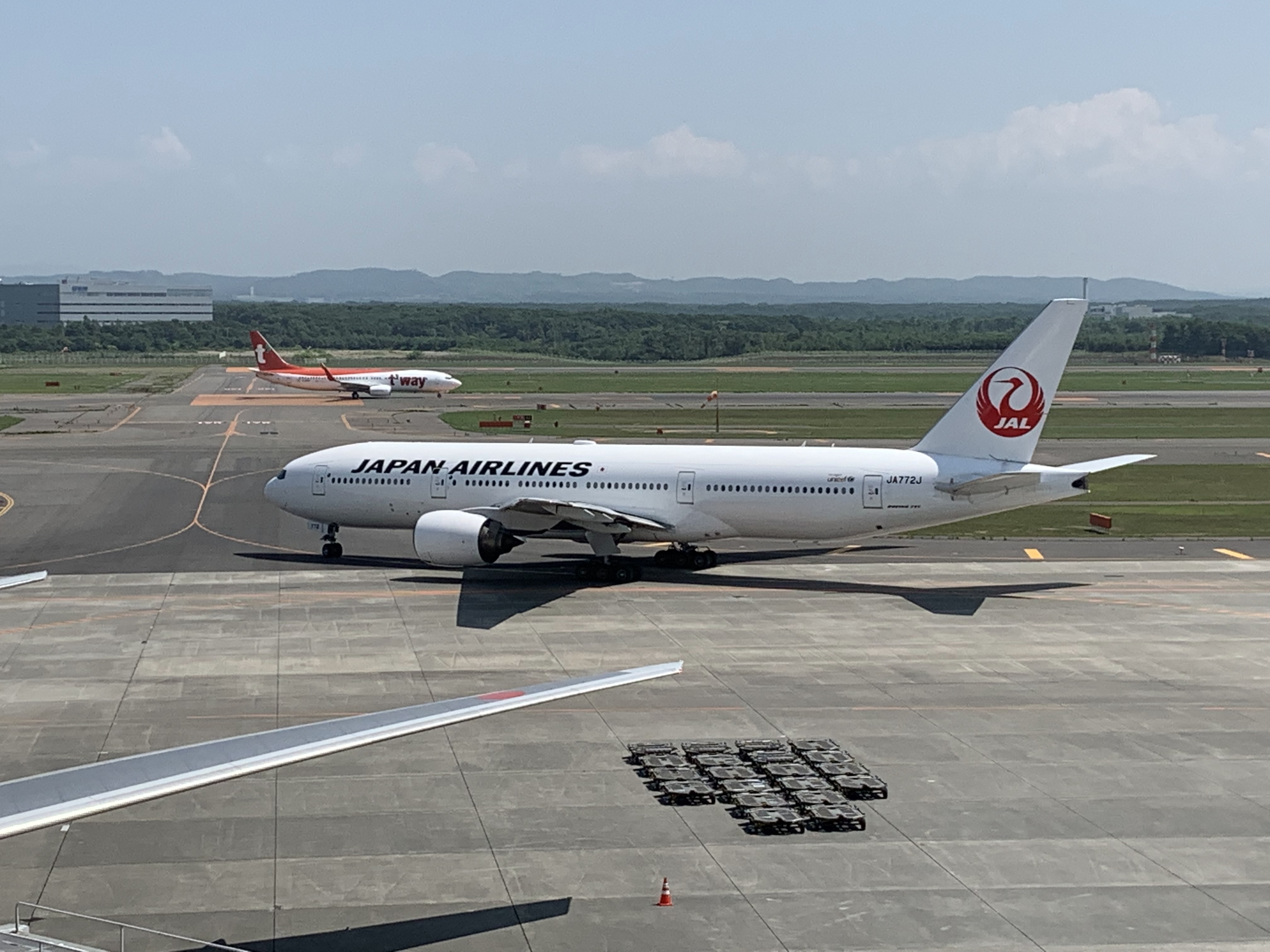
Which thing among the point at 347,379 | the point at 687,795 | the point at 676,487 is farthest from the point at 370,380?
the point at 687,795

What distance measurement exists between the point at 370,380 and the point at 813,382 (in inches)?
2119

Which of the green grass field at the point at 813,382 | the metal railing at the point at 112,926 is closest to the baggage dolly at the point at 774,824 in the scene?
the metal railing at the point at 112,926

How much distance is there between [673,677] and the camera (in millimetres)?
36156

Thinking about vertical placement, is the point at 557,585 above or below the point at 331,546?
above

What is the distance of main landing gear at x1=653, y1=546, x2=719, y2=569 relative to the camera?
52.7 m

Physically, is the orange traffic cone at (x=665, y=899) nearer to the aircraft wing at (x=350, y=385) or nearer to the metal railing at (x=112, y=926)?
the metal railing at (x=112, y=926)

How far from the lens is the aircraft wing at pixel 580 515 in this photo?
4772 centimetres

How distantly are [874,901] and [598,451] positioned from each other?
1266 inches

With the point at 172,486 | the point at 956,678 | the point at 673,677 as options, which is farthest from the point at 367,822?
the point at 172,486

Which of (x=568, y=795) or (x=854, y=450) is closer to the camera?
(x=568, y=795)

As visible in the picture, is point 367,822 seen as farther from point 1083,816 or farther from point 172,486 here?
point 172,486

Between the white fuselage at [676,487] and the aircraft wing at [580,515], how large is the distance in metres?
0.21

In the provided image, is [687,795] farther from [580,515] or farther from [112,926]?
[580,515]

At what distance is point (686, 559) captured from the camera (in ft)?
173
